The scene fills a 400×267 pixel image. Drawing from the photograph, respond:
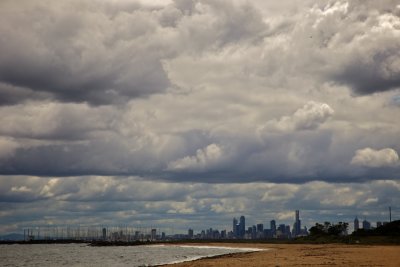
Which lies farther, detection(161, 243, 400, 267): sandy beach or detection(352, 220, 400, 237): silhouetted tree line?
detection(352, 220, 400, 237): silhouetted tree line

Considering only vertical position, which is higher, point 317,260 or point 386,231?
point 386,231

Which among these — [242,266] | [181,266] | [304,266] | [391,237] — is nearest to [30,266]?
[181,266]

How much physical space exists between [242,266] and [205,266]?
6.01 meters

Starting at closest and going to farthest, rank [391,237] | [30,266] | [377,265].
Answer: [377,265] → [30,266] → [391,237]

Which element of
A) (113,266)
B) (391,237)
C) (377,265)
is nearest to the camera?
(377,265)

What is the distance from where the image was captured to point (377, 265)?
219 feet

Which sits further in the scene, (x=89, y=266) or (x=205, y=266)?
(x=89, y=266)

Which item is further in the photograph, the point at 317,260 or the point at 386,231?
the point at 386,231

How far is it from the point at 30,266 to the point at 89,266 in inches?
763

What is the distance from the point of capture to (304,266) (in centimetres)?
7056

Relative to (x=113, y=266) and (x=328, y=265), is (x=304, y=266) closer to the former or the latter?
(x=328, y=265)

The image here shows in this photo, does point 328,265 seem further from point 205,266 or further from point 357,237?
point 357,237

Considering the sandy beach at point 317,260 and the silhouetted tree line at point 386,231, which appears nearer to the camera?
the sandy beach at point 317,260

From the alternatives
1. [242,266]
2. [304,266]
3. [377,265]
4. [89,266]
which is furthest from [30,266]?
[377,265]
